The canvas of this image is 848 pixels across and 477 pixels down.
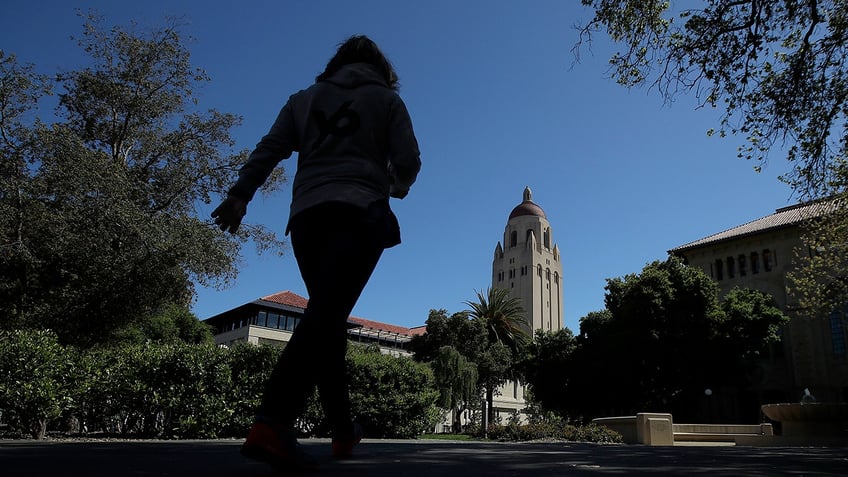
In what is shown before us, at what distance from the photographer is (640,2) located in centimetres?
1024

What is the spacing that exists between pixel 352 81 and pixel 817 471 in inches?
119

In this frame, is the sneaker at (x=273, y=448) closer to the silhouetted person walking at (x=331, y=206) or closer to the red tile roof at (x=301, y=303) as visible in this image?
the silhouetted person walking at (x=331, y=206)

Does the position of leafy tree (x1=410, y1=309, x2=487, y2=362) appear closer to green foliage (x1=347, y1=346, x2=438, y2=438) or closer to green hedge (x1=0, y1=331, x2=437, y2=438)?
green foliage (x1=347, y1=346, x2=438, y2=438)

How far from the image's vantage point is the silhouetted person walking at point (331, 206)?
220cm

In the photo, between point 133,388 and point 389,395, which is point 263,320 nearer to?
point 389,395

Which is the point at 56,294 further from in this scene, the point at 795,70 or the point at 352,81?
the point at 795,70

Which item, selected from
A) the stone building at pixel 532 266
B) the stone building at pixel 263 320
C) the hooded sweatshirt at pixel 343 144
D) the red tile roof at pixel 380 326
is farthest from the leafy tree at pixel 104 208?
the stone building at pixel 532 266

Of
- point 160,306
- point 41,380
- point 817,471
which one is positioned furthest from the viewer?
point 160,306

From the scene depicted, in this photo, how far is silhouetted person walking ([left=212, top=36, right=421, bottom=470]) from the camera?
220cm

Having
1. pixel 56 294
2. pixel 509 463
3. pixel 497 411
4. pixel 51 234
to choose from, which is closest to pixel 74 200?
pixel 51 234

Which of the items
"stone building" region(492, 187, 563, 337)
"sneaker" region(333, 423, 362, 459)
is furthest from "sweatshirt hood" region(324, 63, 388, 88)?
"stone building" region(492, 187, 563, 337)

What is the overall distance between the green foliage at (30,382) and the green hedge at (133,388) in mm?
12

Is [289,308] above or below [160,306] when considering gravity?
above

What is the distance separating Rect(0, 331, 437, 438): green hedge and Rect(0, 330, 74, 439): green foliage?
0.04ft
